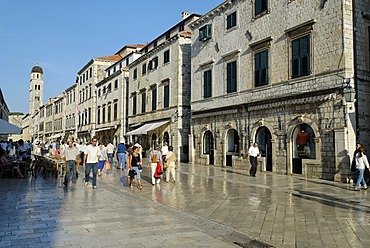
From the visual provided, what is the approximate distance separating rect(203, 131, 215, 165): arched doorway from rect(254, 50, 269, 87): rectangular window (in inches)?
231

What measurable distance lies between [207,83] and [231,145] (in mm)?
4619

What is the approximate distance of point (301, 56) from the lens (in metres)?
16.3

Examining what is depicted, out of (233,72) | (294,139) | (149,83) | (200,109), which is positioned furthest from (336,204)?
(149,83)

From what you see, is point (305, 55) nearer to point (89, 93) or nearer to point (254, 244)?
point (254, 244)

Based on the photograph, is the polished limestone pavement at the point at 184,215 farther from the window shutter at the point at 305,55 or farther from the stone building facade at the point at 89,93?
the stone building facade at the point at 89,93

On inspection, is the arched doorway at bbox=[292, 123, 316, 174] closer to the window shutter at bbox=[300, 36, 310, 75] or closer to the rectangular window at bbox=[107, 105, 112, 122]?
the window shutter at bbox=[300, 36, 310, 75]

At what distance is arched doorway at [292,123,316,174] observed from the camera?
15938 mm

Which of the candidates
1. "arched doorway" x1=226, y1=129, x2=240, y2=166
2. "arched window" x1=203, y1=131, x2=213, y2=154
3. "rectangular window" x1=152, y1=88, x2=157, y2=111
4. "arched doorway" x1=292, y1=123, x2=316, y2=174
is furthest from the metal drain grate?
"rectangular window" x1=152, y1=88, x2=157, y2=111

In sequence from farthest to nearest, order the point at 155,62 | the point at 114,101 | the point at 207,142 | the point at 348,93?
the point at 114,101
the point at 155,62
the point at 207,142
the point at 348,93

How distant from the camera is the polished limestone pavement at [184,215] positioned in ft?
20.0

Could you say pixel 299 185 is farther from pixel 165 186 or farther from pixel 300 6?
pixel 300 6

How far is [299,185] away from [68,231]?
9.58 metres

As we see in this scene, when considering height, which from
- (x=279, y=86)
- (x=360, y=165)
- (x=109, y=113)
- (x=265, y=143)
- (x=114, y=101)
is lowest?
(x=360, y=165)

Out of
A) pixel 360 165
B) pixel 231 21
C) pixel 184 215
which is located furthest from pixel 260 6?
pixel 184 215
